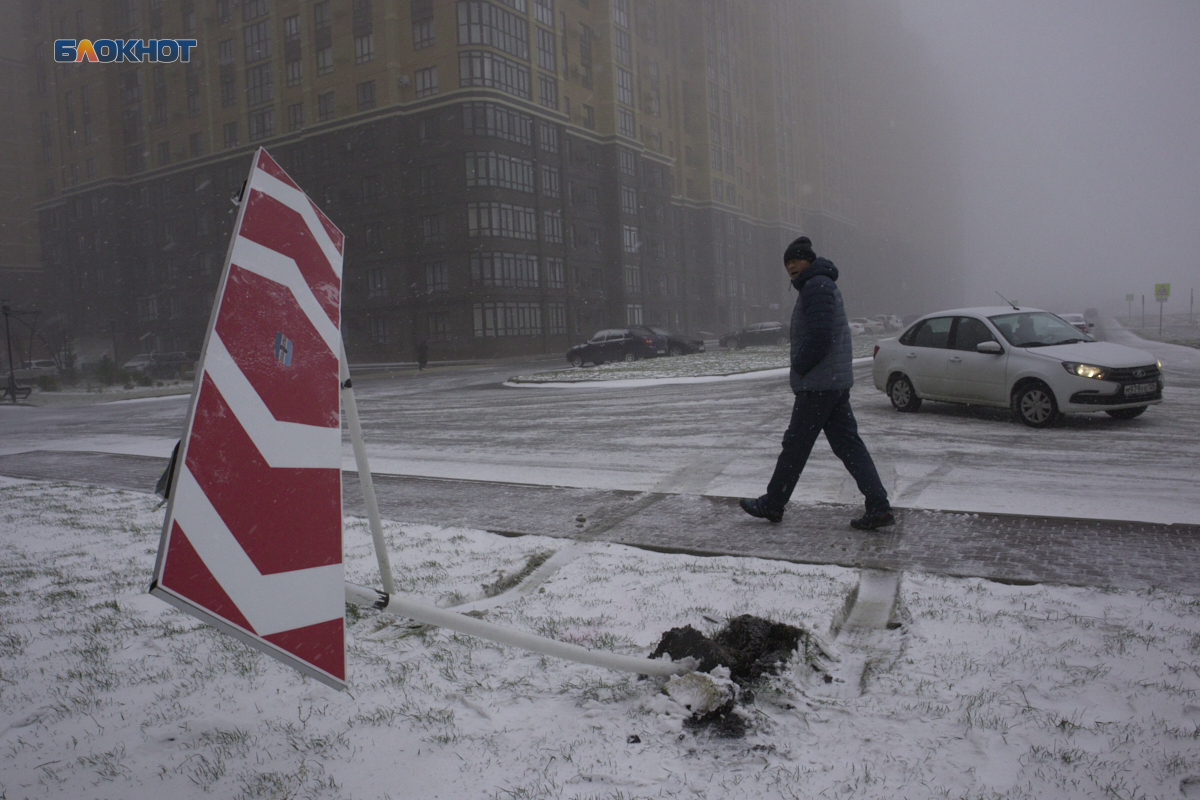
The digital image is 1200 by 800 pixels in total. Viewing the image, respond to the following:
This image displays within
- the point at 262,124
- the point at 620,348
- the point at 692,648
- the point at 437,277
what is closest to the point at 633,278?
the point at 437,277

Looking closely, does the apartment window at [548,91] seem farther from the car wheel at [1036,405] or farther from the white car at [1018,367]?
the car wheel at [1036,405]

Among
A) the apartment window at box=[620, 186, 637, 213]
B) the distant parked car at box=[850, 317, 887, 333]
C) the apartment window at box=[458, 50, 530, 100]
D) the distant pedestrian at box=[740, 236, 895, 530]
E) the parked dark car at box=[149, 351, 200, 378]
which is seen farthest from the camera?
the distant parked car at box=[850, 317, 887, 333]

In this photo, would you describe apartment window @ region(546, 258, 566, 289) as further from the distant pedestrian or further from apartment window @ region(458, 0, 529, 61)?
the distant pedestrian

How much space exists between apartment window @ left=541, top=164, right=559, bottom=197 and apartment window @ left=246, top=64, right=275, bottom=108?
2036cm

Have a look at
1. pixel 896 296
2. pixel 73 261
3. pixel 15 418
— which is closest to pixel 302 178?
pixel 73 261

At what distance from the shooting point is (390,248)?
48.3m

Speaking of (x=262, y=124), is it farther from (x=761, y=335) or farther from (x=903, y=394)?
(x=903, y=394)

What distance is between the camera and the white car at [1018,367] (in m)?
8.89

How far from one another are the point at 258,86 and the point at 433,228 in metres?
19.2

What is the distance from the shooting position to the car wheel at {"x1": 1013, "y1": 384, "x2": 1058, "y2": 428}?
356 inches

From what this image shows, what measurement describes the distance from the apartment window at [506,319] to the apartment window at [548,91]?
45.9 ft

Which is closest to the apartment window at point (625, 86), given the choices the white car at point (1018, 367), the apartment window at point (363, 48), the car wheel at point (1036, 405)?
the apartment window at point (363, 48)

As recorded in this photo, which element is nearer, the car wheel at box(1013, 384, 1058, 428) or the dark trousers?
the dark trousers

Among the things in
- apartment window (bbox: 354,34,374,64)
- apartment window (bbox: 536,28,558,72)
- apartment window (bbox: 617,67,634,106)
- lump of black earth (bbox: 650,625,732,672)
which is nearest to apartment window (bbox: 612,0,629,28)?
apartment window (bbox: 617,67,634,106)
